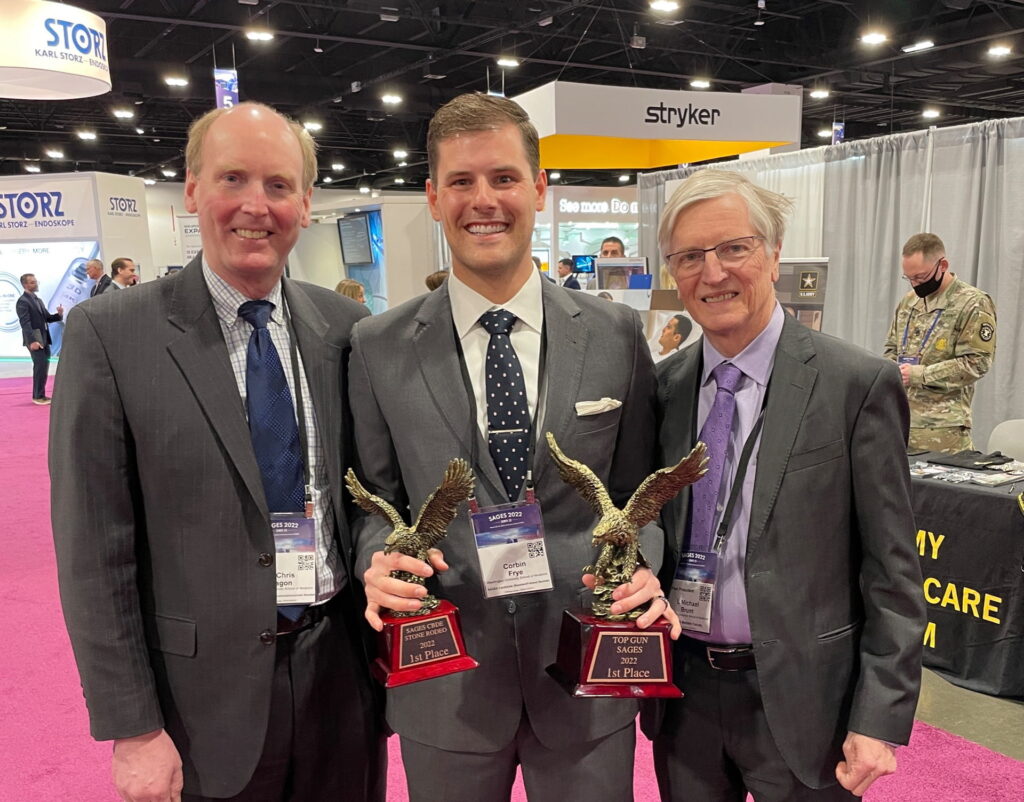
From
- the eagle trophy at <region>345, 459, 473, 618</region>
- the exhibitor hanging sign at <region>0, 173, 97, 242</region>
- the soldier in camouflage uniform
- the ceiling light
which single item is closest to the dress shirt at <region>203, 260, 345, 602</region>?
the eagle trophy at <region>345, 459, 473, 618</region>

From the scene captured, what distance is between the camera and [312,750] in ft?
5.47

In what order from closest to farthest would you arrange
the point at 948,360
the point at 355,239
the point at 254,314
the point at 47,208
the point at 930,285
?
the point at 254,314, the point at 948,360, the point at 930,285, the point at 47,208, the point at 355,239

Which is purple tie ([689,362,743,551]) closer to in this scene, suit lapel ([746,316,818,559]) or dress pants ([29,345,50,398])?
suit lapel ([746,316,818,559])

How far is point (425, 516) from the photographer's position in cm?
143

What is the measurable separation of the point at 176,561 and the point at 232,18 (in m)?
12.1

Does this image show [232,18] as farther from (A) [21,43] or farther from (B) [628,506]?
(B) [628,506]

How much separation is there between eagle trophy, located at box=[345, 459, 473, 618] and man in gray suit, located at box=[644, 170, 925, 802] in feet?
A: 1.56

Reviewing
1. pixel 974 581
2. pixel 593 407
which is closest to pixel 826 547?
pixel 593 407

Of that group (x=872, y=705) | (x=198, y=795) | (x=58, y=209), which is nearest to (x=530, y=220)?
(x=872, y=705)

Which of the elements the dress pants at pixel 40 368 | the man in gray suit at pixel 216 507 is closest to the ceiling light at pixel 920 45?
the man in gray suit at pixel 216 507

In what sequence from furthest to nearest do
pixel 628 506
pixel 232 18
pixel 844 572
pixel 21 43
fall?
pixel 232 18, pixel 21 43, pixel 844 572, pixel 628 506

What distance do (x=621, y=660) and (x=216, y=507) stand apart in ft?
2.65

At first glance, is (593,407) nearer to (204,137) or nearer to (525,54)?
(204,137)

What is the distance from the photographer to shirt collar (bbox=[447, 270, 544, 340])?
1.62 meters
